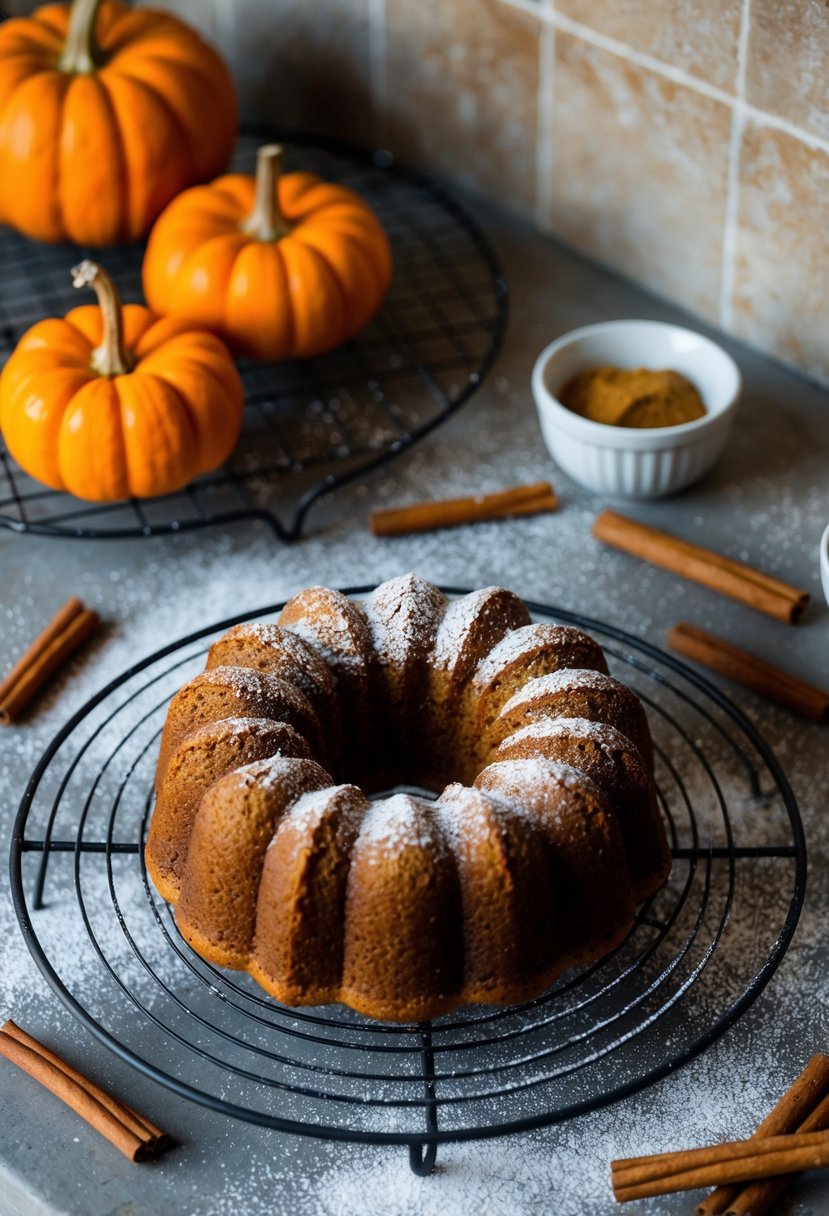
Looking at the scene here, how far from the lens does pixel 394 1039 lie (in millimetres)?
1322

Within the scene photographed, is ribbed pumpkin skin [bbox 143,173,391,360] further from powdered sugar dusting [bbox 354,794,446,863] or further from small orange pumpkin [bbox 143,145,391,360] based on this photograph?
powdered sugar dusting [bbox 354,794,446,863]

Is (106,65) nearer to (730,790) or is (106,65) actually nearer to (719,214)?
(719,214)

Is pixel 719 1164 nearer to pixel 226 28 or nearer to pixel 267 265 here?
pixel 267 265

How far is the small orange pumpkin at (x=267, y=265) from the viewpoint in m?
1.94

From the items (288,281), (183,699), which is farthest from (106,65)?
(183,699)

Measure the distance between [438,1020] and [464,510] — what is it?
30.9 inches

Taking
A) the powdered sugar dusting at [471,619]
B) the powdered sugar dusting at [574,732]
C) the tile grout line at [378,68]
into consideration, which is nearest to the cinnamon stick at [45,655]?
the powdered sugar dusting at [471,619]

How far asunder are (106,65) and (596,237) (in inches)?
33.6

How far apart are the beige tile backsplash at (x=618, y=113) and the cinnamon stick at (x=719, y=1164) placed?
4.09ft

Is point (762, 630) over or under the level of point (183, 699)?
under

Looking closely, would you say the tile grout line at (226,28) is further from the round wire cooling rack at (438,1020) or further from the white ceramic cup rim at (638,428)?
the round wire cooling rack at (438,1020)

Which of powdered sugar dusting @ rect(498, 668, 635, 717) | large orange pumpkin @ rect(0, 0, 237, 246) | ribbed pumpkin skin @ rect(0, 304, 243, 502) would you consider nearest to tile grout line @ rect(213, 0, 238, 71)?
large orange pumpkin @ rect(0, 0, 237, 246)

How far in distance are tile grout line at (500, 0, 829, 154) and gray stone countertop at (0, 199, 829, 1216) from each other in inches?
14.8

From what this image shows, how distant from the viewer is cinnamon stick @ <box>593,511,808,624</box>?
1.75 metres
